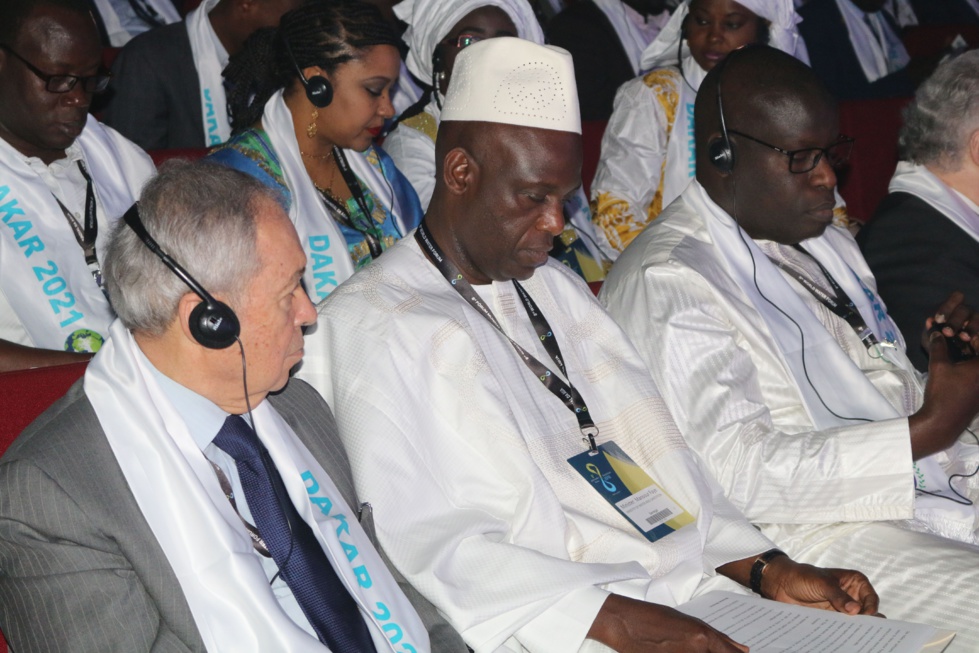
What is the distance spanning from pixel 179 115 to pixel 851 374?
11.1ft

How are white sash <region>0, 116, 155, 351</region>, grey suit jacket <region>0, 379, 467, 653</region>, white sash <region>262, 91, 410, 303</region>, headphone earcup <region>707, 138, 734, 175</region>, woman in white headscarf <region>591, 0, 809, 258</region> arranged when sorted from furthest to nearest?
woman in white headscarf <region>591, 0, 809, 258</region>
white sash <region>262, 91, 410, 303</region>
white sash <region>0, 116, 155, 351</region>
headphone earcup <region>707, 138, 734, 175</region>
grey suit jacket <region>0, 379, 467, 653</region>

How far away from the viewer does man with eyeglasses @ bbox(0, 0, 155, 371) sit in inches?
130

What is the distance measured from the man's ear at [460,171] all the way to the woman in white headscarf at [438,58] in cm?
170

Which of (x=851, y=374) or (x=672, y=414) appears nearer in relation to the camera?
(x=672, y=414)

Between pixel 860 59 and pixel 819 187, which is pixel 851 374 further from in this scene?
pixel 860 59

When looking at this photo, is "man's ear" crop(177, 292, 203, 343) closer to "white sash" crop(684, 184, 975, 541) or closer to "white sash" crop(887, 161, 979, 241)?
"white sash" crop(684, 184, 975, 541)

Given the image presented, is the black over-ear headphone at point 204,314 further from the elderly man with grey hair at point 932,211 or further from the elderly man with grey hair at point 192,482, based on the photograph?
the elderly man with grey hair at point 932,211

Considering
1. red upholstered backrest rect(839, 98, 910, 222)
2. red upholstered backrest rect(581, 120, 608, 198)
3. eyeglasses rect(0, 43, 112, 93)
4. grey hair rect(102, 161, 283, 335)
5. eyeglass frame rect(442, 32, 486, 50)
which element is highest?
grey hair rect(102, 161, 283, 335)

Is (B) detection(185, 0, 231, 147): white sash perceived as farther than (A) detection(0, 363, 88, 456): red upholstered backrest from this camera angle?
Yes

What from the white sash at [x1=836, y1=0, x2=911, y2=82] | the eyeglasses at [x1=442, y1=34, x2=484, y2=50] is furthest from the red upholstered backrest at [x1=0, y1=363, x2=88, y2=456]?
the white sash at [x1=836, y1=0, x2=911, y2=82]

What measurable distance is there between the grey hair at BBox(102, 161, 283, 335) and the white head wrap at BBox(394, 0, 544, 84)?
2.63 m

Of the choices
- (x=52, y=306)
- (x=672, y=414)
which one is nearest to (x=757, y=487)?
(x=672, y=414)

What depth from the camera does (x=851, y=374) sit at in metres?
3.08

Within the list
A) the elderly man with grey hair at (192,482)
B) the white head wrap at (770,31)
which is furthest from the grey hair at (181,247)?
the white head wrap at (770,31)
